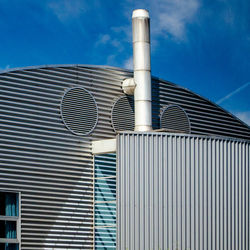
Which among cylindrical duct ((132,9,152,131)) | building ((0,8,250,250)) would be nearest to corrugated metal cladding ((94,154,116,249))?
building ((0,8,250,250))

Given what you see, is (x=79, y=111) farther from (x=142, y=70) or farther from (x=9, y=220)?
(x=9, y=220)

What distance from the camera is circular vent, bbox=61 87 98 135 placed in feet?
94.3

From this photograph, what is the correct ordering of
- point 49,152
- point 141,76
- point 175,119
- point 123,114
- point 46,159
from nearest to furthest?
point 46,159
point 49,152
point 141,76
point 123,114
point 175,119

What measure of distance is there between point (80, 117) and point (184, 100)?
6.42 m

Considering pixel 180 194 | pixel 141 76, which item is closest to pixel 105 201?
pixel 180 194

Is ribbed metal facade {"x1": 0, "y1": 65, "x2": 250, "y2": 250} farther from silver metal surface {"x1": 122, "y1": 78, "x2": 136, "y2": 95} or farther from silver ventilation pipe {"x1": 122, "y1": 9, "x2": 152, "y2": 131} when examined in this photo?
silver ventilation pipe {"x1": 122, "y1": 9, "x2": 152, "y2": 131}

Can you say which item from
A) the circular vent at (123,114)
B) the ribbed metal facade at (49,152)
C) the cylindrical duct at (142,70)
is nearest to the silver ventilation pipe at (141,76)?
the cylindrical duct at (142,70)

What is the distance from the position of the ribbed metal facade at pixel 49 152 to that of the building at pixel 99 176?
0.04 m

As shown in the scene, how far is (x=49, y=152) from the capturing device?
27.9m

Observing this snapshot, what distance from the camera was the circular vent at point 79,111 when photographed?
94.3 ft

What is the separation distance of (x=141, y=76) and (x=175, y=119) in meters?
3.36

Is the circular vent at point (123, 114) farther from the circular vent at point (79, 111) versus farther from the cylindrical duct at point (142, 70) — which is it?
the circular vent at point (79, 111)

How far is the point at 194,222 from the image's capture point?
2720cm

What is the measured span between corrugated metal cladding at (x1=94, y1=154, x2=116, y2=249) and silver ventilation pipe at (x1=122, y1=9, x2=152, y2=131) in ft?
7.28
